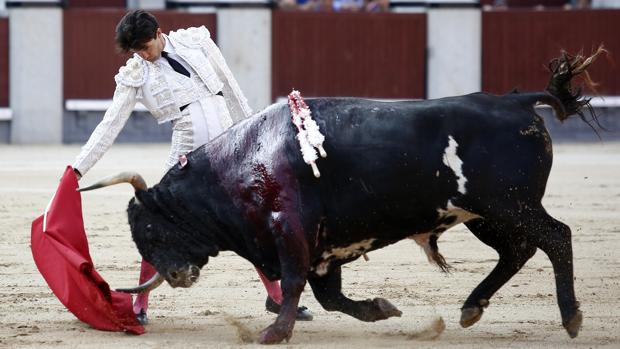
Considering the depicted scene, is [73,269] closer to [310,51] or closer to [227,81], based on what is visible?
[227,81]

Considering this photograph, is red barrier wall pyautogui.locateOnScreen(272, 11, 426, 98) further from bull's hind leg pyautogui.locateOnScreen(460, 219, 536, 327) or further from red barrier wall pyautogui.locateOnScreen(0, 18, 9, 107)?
bull's hind leg pyautogui.locateOnScreen(460, 219, 536, 327)

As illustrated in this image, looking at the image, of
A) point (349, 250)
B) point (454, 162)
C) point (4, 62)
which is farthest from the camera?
point (4, 62)

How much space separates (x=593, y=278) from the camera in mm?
5633

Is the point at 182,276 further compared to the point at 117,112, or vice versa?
the point at 117,112

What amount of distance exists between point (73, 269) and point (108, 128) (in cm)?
50

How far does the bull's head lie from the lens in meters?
4.48

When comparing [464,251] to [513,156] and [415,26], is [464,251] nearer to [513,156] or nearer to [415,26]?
[513,156]

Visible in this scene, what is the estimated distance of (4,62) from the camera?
1302cm

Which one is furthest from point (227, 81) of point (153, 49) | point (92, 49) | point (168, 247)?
point (92, 49)

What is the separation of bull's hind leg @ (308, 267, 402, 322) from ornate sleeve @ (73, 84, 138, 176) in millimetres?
855

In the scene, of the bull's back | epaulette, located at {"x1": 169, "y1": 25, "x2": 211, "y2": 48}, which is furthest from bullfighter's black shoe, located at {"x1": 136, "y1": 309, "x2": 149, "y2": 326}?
epaulette, located at {"x1": 169, "y1": 25, "x2": 211, "y2": 48}

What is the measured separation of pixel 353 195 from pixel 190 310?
100cm

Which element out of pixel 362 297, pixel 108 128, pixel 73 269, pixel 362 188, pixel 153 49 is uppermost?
pixel 153 49

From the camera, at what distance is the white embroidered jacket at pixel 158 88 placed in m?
4.67
